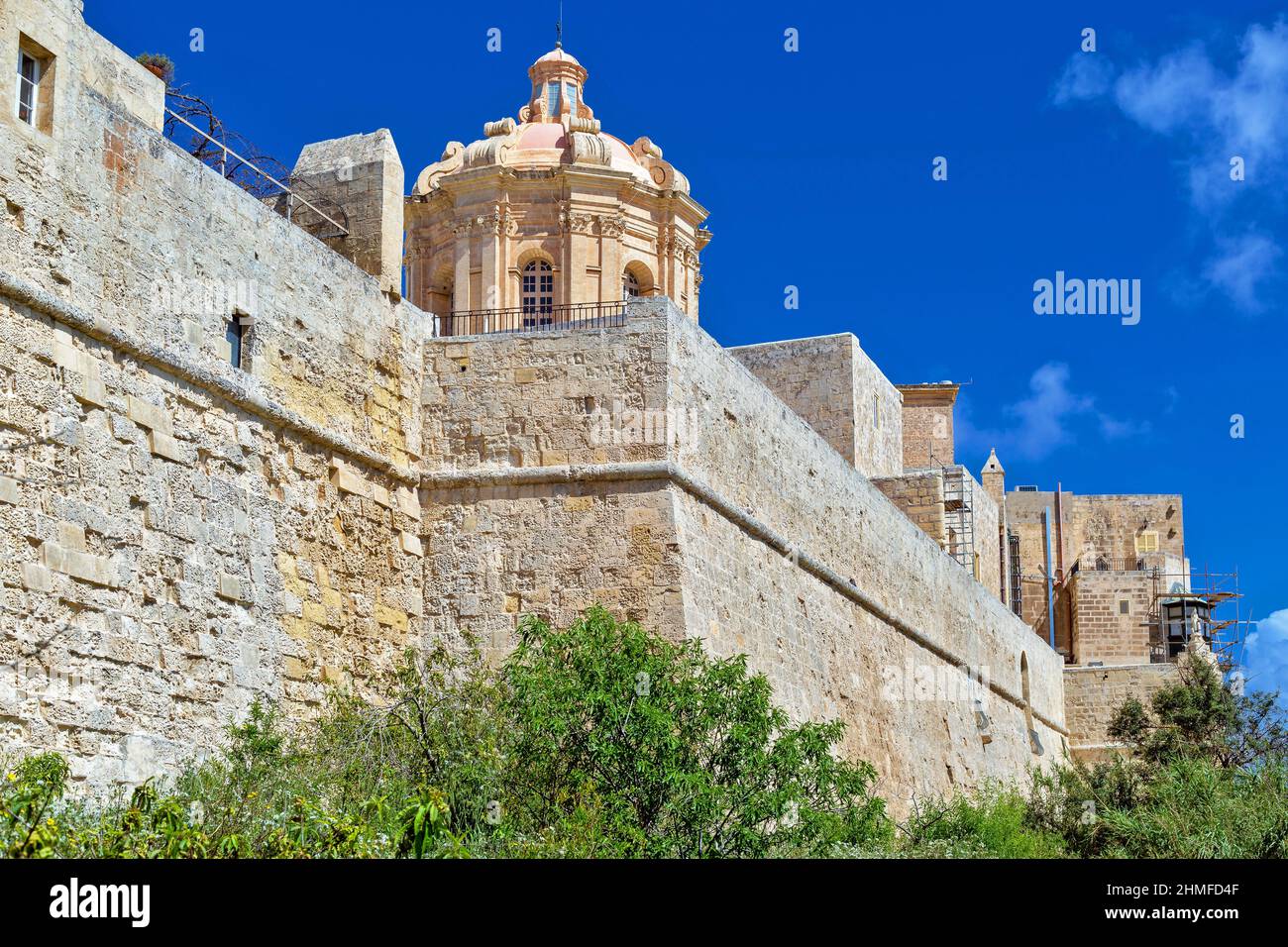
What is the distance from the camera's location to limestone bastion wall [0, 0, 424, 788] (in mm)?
8828

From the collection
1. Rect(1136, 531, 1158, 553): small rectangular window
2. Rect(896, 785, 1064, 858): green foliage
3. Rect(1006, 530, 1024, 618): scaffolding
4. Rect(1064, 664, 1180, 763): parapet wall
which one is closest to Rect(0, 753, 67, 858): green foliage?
Rect(896, 785, 1064, 858): green foliage

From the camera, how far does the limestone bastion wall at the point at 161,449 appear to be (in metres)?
8.83

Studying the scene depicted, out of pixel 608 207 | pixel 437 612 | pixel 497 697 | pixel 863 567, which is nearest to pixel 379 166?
pixel 437 612

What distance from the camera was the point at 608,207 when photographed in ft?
85.2

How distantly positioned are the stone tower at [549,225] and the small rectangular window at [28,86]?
16.0m

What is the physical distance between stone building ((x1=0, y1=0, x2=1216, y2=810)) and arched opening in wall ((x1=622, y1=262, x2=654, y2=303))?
26.7ft

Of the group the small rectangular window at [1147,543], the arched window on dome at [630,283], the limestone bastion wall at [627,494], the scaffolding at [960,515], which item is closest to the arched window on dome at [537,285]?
the arched window on dome at [630,283]

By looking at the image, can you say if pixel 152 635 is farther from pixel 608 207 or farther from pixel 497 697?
pixel 608 207

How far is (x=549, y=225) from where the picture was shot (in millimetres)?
25875

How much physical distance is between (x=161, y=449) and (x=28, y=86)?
196 cm

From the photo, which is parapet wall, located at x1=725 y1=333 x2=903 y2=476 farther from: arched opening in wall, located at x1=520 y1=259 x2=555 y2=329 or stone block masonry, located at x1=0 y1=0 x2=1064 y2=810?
arched opening in wall, located at x1=520 y1=259 x2=555 y2=329

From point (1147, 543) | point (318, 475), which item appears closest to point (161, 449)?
point (318, 475)

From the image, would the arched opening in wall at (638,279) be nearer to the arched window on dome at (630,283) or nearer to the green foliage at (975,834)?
the arched window on dome at (630,283)
